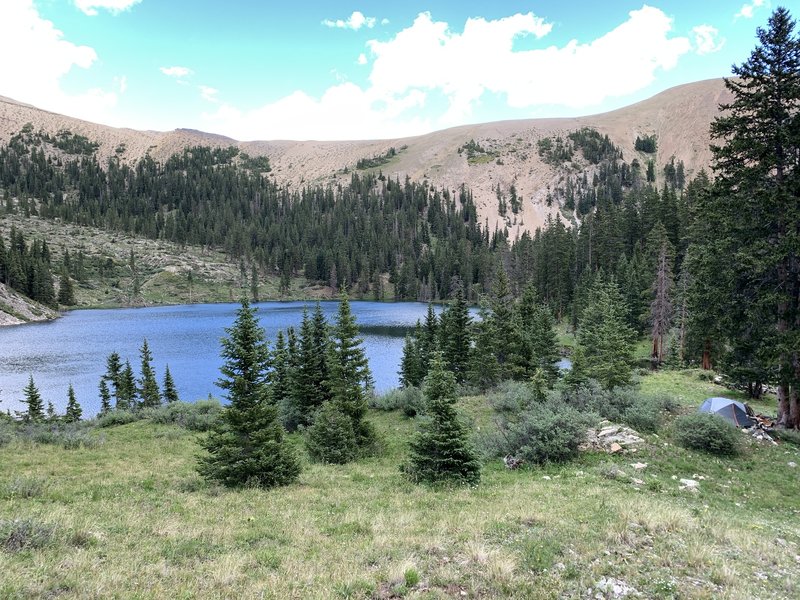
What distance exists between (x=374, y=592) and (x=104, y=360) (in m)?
72.2

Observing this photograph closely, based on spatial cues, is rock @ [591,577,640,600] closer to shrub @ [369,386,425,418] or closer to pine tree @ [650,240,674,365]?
shrub @ [369,386,425,418]

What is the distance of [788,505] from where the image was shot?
46.2ft

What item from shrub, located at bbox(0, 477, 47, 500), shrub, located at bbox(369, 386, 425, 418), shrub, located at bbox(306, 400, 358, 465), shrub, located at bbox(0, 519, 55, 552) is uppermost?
shrub, located at bbox(0, 519, 55, 552)

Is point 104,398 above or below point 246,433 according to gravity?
below

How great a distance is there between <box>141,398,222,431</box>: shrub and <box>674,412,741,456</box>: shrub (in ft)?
104

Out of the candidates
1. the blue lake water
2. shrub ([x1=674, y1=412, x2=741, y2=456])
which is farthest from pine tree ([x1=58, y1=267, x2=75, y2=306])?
shrub ([x1=674, y1=412, x2=741, y2=456])

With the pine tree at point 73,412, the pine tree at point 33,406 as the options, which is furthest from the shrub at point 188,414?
the pine tree at point 33,406

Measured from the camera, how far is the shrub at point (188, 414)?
1422 inches

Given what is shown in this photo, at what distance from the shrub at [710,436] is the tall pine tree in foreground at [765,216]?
155 inches

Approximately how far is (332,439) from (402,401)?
42.9 ft

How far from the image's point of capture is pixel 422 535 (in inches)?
394

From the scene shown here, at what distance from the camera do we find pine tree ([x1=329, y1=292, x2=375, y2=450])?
2583 cm

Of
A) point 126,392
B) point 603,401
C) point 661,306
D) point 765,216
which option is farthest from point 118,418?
point 661,306

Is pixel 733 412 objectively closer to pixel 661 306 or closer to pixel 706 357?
pixel 706 357
